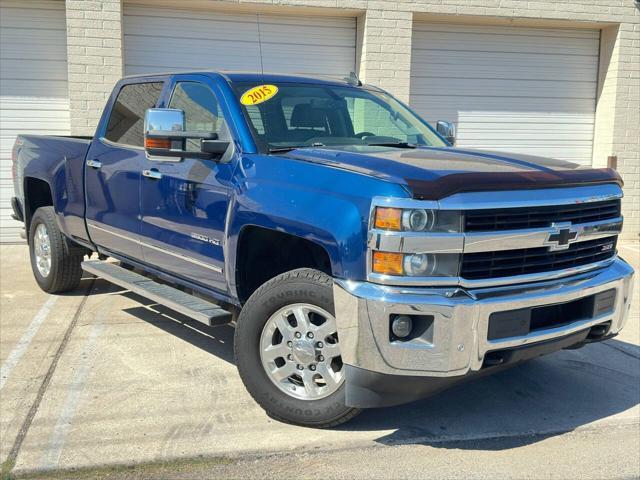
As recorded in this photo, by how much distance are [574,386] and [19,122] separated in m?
8.37

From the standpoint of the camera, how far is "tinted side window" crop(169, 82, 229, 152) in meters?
4.47

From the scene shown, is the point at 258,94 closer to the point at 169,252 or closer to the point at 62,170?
the point at 169,252

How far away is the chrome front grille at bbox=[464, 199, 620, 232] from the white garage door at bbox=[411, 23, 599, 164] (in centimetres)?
712

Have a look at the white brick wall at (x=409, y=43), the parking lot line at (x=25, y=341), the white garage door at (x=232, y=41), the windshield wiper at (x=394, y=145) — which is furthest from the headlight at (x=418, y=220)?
the white brick wall at (x=409, y=43)

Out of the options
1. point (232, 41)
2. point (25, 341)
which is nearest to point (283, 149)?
point (25, 341)

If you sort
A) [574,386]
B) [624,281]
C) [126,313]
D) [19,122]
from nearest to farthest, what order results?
[624,281] < [574,386] < [126,313] < [19,122]

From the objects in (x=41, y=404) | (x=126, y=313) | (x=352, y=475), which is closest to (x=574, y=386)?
(x=352, y=475)

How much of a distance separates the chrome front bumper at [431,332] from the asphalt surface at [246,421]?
23.5 inches

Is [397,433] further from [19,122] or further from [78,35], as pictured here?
[19,122]

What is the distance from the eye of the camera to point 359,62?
1020 cm

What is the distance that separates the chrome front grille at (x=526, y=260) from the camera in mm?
3338

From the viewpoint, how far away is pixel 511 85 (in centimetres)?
1116

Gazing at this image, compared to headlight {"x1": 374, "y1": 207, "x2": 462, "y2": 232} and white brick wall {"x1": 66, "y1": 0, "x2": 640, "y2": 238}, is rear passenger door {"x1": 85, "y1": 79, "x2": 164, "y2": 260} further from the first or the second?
white brick wall {"x1": 66, "y1": 0, "x2": 640, "y2": 238}

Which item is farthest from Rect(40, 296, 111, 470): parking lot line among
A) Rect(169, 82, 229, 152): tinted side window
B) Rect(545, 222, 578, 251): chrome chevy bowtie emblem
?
Rect(545, 222, 578, 251): chrome chevy bowtie emblem
